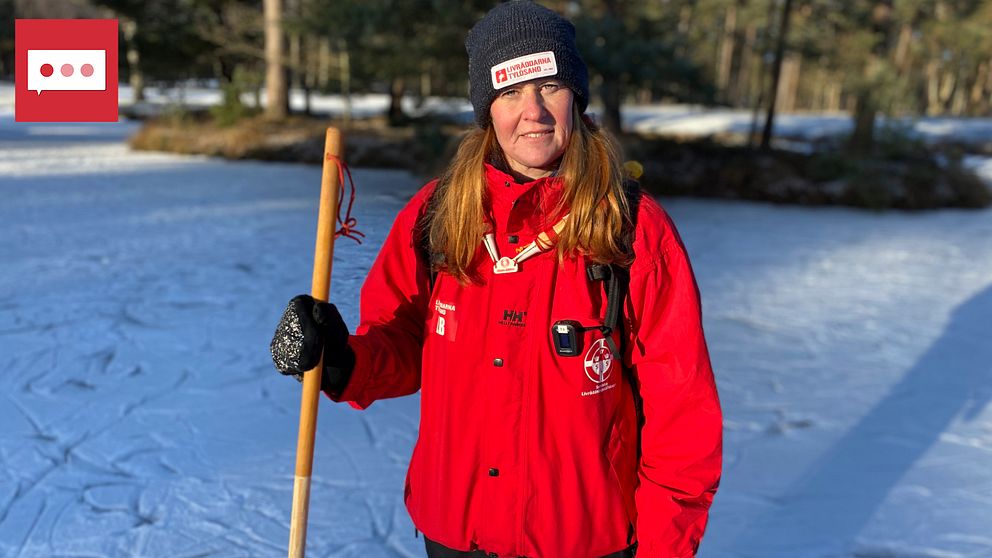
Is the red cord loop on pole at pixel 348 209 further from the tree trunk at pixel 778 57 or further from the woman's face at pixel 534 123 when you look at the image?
the tree trunk at pixel 778 57

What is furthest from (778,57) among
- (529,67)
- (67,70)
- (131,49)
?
(131,49)

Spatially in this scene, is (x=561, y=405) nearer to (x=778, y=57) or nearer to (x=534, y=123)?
(x=534, y=123)

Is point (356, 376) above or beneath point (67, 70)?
beneath

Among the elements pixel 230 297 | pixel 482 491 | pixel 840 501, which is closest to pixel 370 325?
pixel 482 491

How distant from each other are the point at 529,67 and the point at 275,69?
17.4m

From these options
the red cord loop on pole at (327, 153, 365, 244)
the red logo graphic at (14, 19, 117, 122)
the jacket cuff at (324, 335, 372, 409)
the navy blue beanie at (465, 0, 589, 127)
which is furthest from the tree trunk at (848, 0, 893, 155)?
the jacket cuff at (324, 335, 372, 409)

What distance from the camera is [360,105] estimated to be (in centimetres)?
2827

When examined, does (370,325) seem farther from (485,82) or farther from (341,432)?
(341,432)

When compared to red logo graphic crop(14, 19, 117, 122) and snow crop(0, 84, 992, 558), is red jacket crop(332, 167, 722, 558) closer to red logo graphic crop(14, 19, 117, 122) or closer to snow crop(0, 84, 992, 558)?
snow crop(0, 84, 992, 558)

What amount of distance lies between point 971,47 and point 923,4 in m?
20.3

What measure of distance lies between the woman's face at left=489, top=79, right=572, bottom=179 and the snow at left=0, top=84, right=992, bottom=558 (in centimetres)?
50

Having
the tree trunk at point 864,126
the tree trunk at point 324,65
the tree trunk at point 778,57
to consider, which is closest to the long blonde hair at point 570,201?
the tree trunk at point 864,126

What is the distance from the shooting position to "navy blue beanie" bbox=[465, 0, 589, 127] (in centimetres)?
150

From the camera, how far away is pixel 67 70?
19.3ft
